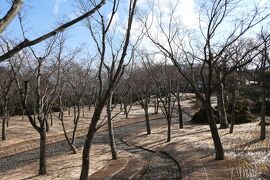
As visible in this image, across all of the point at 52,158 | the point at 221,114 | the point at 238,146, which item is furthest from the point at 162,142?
the point at 52,158

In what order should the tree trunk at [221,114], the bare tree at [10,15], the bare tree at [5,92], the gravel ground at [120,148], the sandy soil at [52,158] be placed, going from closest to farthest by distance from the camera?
the bare tree at [10,15] < the gravel ground at [120,148] < the sandy soil at [52,158] < the tree trunk at [221,114] < the bare tree at [5,92]

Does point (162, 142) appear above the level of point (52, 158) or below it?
above

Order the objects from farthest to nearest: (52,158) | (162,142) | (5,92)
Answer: (5,92) → (162,142) → (52,158)

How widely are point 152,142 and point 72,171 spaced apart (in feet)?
29.1

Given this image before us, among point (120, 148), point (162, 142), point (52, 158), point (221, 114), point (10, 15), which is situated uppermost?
point (10, 15)

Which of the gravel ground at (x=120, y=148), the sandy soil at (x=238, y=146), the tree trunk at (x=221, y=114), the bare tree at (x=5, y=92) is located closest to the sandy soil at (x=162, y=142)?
the sandy soil at (x=238, y=146)

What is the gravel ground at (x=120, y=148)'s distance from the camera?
651 inches

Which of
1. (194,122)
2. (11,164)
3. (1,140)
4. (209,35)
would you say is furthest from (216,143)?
(1,140)

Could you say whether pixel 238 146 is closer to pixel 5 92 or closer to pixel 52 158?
pixel 52 158

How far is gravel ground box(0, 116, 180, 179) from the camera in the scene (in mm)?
16527

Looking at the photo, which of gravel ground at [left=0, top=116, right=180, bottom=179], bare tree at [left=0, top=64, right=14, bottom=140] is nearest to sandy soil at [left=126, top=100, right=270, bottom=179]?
gravel ground at [left=0, top=116, right=180, bottom=179]

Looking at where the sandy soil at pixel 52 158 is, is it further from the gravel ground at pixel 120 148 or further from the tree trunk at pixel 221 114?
the tree trunk at pixel 221 114

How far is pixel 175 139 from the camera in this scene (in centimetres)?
2478

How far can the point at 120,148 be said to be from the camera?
2477 centimetres
